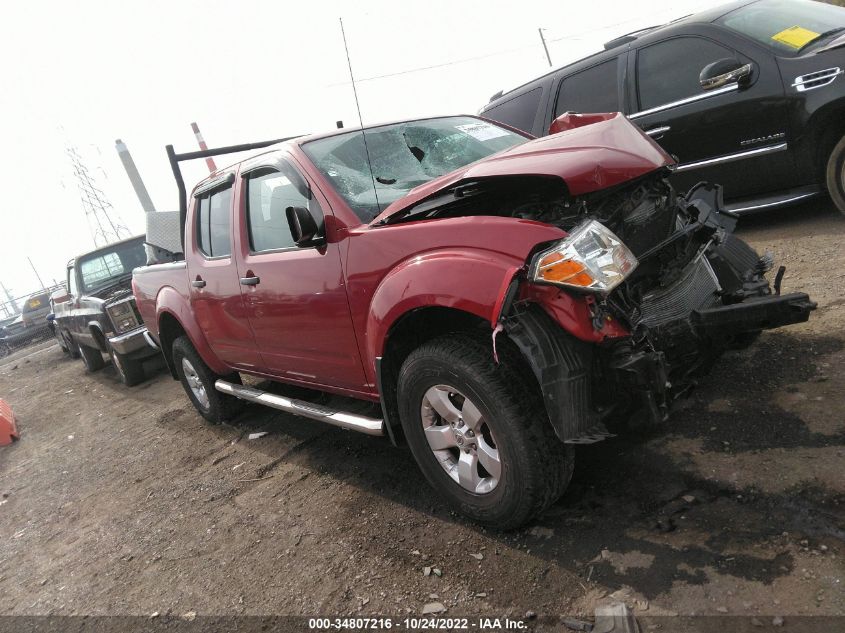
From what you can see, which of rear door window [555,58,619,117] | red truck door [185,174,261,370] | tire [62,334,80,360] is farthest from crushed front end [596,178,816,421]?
tire [62,334,80,360]

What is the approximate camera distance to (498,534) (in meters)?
2.54

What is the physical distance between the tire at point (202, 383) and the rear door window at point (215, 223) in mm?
1073

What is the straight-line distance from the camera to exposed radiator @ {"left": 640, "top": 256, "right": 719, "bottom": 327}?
7.51 ft

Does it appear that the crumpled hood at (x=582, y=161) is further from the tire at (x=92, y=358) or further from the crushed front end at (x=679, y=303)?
the tire at (x=92, y=358)

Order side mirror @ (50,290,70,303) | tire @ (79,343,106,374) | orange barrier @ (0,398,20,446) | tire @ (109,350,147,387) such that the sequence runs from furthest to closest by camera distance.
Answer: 1. tire @ (79,343,106,374)
2. side mirror @ (50,290,70,303)
3. tire @ (109,350,147,387)
4. orange barrier @ (0,398,20,446)

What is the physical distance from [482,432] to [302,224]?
130cm

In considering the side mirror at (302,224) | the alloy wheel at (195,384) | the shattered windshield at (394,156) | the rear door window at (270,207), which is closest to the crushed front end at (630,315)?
the shattered windshield at (394,156)

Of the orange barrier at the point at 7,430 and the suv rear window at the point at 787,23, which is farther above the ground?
the suv rear window at the point at 787,23

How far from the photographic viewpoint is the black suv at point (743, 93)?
4.42 m

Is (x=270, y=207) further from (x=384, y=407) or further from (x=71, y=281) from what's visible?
(x=71, y=281)

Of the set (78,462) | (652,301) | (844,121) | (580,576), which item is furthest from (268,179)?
(844,121)

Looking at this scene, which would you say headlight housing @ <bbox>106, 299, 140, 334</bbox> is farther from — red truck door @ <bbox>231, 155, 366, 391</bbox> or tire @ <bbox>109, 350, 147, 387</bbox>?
red truck door @ <bbox>231, 155, 366, 391</bbox>

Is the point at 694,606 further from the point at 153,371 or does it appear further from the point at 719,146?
the point at 153,371

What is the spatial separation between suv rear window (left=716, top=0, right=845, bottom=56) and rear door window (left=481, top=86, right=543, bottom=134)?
1876 millimetres
